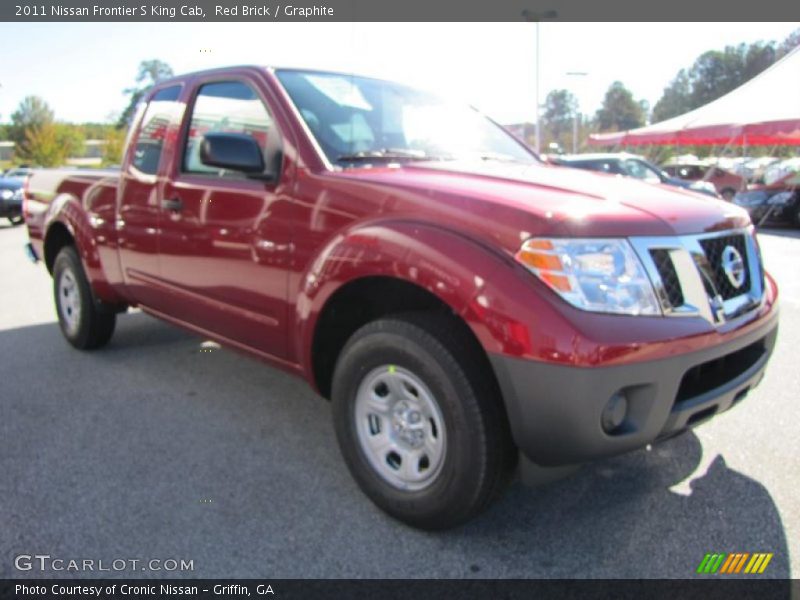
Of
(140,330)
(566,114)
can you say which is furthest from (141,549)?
(566,114)

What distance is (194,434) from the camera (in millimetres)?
3516

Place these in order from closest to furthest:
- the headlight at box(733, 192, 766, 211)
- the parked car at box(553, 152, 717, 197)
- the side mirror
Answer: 1. the side mirror
2. the parked car at box(553, 152, 717, 197)
3. the headlight at box(733, 192, 766, 211)

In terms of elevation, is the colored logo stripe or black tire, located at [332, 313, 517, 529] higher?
black tire, located at [332, 313, 517, 529]

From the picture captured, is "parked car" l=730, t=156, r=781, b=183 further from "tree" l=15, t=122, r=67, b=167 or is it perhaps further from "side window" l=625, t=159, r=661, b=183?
"tree" l=15, t=122, r=67, b=167

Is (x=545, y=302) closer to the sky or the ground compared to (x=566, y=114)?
closer to the ground

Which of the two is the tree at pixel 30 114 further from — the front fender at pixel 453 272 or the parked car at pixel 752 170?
the front fender at pixel 453 272

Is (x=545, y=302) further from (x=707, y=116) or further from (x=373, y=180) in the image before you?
(x=707, y=116)

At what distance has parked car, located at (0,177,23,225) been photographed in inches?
669

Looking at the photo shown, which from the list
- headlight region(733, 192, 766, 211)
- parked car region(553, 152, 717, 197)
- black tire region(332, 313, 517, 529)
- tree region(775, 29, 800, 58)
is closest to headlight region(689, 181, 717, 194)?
parked car region(553, 152, 717, 197)

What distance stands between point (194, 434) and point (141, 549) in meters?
1.06

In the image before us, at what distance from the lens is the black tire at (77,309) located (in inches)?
187

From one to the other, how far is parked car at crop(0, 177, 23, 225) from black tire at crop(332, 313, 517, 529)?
57.5 feet

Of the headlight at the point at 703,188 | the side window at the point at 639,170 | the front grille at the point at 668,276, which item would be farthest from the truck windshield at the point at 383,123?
the side window at the point at 639,170

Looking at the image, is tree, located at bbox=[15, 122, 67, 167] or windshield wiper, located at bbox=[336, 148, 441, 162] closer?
windshield wiper, located at bbox=[336, 148, 441, 162]
